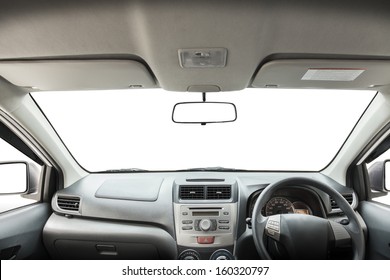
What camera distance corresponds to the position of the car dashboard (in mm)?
2506

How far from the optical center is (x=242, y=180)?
2.75 m

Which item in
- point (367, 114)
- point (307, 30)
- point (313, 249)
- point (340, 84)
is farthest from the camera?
point (367, 114)

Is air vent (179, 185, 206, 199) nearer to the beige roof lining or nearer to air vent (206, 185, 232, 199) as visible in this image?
air vent (206, 185, 232, 199)

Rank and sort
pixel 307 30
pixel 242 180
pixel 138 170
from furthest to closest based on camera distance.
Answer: pixel 138 170
pixel 242 180
pixel 307 30

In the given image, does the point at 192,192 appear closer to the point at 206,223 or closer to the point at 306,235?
the point at 206,223

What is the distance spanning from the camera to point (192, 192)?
2633 millimetres

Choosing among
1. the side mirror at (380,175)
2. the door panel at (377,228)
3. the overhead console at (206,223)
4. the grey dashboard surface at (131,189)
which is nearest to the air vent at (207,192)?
the overhead console at (206,223)

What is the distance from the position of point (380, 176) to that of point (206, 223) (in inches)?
68.4

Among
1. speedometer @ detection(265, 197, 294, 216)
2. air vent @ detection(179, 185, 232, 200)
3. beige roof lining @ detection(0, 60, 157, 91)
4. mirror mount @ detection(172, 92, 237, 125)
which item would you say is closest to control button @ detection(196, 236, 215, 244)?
air vent @ detection(179, 185, 232, 200)

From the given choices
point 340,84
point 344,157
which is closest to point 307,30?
point 340,84

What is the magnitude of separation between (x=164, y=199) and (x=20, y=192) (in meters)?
1.35

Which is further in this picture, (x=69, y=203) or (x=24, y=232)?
(x=69, y=203)

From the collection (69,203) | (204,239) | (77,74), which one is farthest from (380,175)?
(69,203)

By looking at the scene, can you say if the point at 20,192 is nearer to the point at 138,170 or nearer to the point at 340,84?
the point at 138,170
